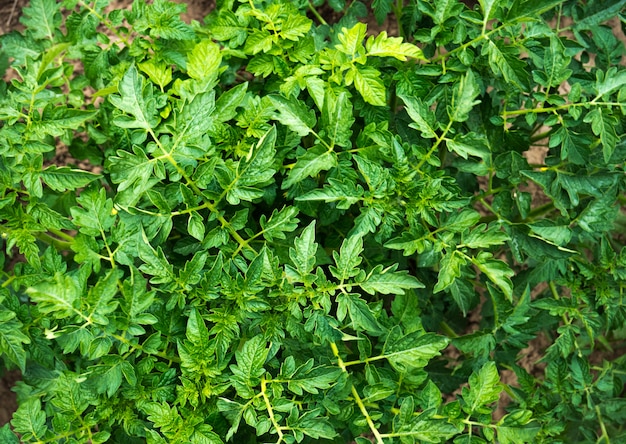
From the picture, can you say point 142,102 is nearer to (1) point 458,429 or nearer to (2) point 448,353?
(1) point 458,429

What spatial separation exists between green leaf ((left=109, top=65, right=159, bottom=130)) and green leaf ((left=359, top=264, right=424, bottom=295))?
0.61m

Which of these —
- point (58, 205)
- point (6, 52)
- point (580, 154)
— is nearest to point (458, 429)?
point (580, 154)

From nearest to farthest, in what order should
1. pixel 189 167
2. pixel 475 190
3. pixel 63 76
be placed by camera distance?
1. pixel 189 167
2. pixel 63 76
3. pixel 475 190

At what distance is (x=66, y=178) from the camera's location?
1607 mm

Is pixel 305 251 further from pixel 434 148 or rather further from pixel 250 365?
pixel 434 148

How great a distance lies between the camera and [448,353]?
249 centimetres

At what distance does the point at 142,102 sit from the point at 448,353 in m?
1.55

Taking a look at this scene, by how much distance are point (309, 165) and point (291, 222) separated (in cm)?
14

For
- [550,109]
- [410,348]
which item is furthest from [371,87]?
[410,348]

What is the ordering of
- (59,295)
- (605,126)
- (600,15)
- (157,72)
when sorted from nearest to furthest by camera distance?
1. (59,295)
2. (605,126)
3. (157,72)
4. (600,15)

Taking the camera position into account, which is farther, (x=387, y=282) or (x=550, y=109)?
(x=550, y=109)

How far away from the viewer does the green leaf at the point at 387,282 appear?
145 cm

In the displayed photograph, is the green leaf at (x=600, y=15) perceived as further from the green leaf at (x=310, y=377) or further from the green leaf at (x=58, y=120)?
the green leaf at (x=58, y=120)

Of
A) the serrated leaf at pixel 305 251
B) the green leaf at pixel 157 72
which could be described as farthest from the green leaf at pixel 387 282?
the green leaf at pixel 157 72
